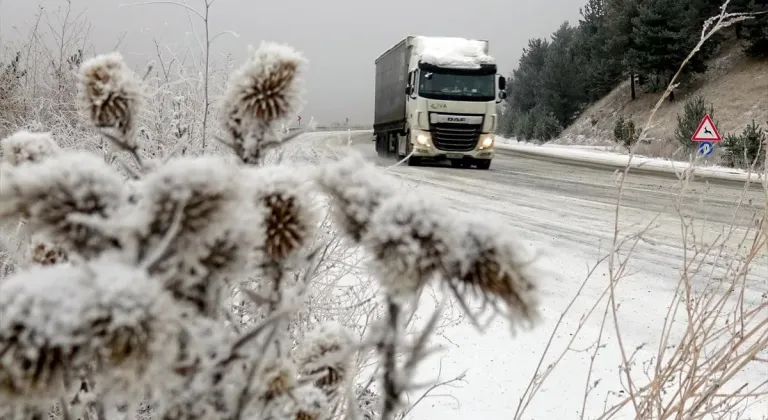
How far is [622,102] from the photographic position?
129 feet

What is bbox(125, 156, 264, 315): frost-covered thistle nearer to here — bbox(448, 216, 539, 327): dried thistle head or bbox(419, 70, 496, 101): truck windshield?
bbox(448, 216, 539, 327): dried thistle head

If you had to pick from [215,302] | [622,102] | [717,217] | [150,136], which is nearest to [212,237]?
[215,302]

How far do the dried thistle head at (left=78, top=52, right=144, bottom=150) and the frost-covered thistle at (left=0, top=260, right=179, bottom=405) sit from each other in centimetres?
36

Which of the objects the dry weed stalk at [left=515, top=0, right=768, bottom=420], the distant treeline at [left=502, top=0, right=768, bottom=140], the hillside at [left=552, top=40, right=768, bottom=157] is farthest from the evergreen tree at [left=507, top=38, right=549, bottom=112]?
the dry weed stalk at [left=515, top=0, right=768, bottom=420]

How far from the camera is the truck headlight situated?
16.6 m

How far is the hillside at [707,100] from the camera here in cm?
2916

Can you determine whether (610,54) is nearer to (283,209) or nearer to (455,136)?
(455,136)

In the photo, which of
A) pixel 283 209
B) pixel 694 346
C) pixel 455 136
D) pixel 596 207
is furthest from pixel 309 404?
pixel 455 136

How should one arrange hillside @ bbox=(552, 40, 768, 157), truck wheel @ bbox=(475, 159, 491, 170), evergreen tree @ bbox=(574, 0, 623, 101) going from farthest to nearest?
evergreen tree @ bbox=(574, 0, 623, 101) < hillside @ bbox=(552, 40, 768, 157) < truck wheel @ bbox=(475, 159, 491, 170)

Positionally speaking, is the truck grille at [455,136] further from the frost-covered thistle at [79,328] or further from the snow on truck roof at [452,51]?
the frost-covered thistle at [79,328]

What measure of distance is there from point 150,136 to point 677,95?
1435 inches

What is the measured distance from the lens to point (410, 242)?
0.53m

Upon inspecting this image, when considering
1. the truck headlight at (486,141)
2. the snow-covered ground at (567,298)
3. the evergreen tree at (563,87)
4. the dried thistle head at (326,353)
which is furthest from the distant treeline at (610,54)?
the dried thistle head at (326,353)

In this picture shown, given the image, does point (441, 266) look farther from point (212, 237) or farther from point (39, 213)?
point (39, 213)
